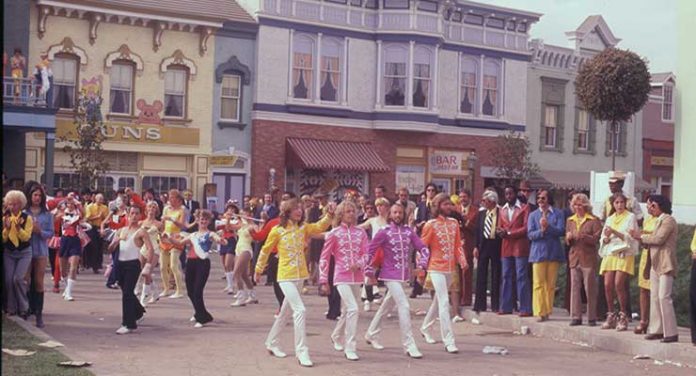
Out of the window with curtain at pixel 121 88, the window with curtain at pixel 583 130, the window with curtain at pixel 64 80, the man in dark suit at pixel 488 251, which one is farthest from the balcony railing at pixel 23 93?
the window with curtain at pixel 583 130

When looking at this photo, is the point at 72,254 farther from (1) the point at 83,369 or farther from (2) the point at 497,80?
(2) the point at 497,80

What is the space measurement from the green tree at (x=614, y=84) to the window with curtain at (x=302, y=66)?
8843mm

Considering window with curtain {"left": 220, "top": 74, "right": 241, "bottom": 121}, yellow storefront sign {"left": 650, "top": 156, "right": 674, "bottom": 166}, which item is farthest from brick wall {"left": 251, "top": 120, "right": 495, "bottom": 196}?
yellow storefront sign {"left": 650, "top": 156, "right": 674, "bottom": 166}

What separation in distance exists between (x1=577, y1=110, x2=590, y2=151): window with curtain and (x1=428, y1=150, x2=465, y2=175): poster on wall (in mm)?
7473

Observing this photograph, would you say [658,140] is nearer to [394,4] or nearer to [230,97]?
[394,4]

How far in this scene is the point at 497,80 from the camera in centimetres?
4109

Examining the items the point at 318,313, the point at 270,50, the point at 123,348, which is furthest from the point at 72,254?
the point at 270,50

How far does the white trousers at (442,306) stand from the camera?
13.0 m

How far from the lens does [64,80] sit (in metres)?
31.9

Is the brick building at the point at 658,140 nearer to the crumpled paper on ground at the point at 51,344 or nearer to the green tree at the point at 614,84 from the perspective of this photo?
the green tree at the point at 614,84

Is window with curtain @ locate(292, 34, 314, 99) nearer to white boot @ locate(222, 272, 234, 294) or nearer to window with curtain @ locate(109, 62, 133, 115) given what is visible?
window with curtain @ locate(109, 62, 133, 115)

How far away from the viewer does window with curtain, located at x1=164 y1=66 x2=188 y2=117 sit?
111ft

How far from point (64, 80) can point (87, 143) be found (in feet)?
9.42

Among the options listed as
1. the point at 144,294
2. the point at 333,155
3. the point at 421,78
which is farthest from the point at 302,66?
the point at 144,294
